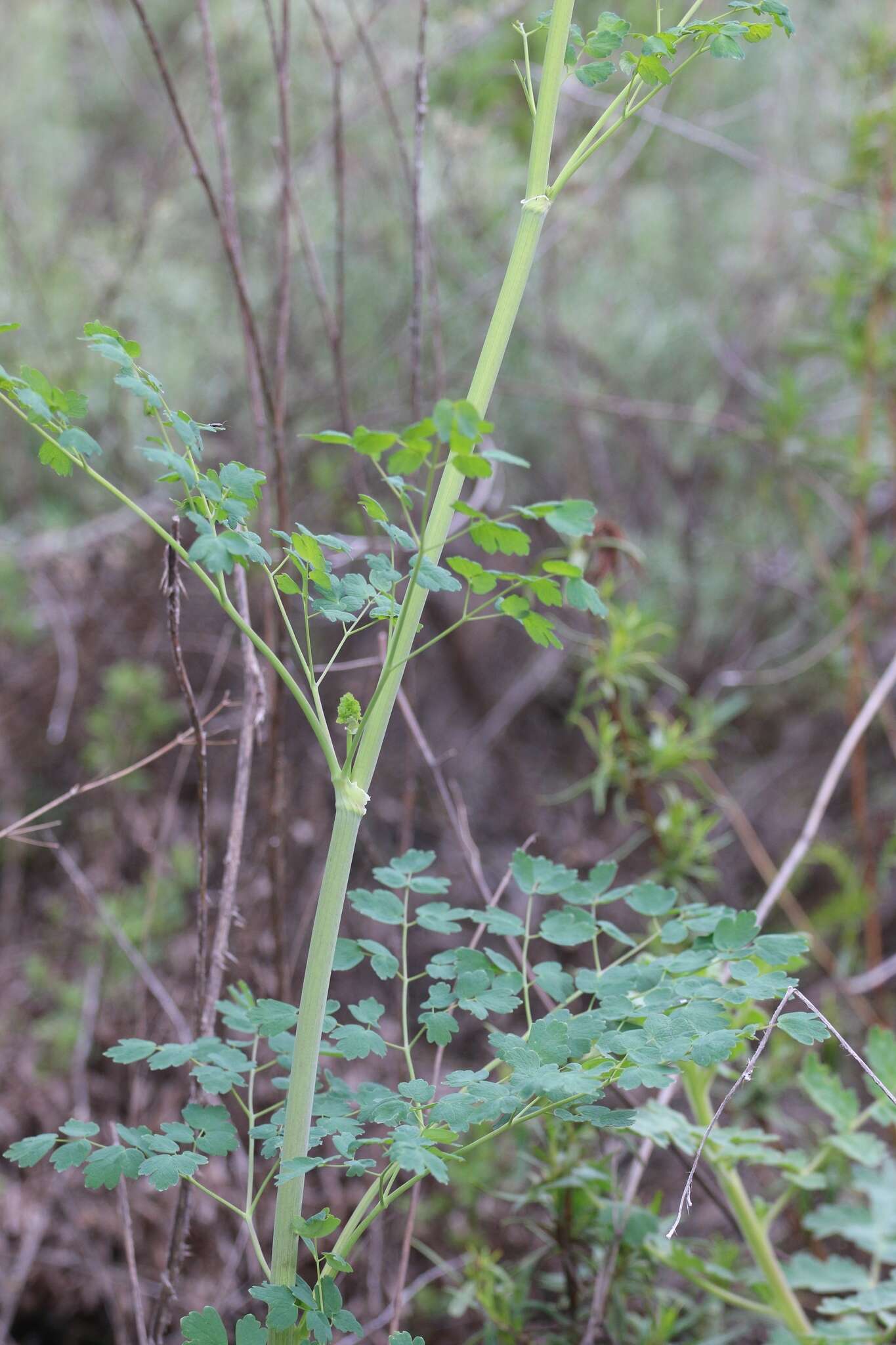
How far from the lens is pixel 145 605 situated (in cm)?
271

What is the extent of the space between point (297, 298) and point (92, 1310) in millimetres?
2490

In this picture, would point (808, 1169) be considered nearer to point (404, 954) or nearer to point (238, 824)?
point (404, 954)

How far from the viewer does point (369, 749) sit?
0.79 meters

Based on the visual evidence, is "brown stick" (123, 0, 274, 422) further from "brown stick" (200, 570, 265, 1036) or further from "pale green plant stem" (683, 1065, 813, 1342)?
"pale green plant stem" (683, 1065, 813, 1342)

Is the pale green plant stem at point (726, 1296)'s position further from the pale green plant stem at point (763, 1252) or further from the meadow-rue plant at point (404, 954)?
the meadow-rue plant at point (404, 954)

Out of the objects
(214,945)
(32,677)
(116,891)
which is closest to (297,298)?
(32,677)

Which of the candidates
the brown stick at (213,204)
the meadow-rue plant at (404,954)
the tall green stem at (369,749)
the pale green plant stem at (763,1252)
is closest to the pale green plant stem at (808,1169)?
the pale green plant stem at (763,1252)

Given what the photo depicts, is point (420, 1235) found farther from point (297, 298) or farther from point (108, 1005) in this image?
point (297, 298)

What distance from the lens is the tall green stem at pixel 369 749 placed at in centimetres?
76

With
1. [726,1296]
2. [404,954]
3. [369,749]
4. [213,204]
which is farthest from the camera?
[213,204]

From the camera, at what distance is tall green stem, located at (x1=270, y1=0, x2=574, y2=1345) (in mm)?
764

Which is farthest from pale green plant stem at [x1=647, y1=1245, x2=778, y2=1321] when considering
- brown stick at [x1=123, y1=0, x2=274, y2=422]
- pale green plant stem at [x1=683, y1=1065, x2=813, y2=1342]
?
brown stick at [x1=123, y1=0, x2=274, y2=422]

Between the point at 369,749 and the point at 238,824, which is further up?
the point at 369,749

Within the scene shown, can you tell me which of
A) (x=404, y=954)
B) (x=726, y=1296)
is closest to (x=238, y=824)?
(x=404, y=954)
